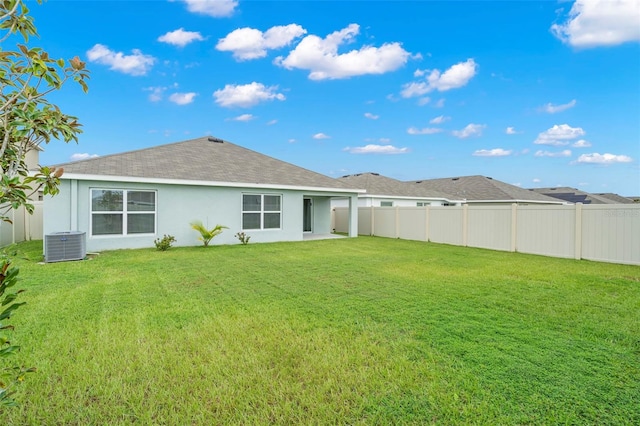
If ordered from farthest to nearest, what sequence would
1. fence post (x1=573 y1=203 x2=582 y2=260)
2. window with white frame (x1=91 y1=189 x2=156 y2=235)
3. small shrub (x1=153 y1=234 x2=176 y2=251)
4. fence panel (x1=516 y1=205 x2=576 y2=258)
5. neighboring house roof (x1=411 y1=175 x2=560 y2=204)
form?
neighboring house roof (x1=411 y1=175 x2=560 y2=204)
small shrub (x1=153 y1=234 x2=176 y2=251)
window with white frame (x1=91 y1=189 x2=156 y2=235)
fence panel (x1=516 y1=205 x2=576 y2=258)
fence post (x1=573 y1=203 x2=582 y2=260)

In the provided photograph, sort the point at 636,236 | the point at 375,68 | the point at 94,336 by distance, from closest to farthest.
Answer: the point at 94,336, the point at 636,236, the point at 375,68

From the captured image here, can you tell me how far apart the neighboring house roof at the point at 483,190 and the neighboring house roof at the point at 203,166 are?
17106 mm

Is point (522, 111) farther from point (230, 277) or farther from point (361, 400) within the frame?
point (361, 400)

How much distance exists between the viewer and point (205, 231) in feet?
40.0

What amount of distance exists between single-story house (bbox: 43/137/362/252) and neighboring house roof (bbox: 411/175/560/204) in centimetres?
1646

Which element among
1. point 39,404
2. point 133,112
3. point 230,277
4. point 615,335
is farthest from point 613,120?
point 133,112

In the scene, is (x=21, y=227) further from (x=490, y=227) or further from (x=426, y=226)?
(x=490, y=227)

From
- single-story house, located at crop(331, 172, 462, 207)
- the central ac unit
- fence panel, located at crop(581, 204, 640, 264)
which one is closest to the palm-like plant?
the central ac unit

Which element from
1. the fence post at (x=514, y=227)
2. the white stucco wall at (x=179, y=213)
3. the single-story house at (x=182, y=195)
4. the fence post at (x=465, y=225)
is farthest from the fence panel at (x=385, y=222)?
the fence post at (x=514, y=227)

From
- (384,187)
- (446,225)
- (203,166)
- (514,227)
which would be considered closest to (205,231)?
(203,166)

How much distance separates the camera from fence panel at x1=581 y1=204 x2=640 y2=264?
923 cm

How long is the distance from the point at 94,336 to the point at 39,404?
136cm

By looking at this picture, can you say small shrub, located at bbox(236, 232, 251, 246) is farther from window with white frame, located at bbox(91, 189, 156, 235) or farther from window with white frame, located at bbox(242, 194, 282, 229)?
window with white frame, located at bbox(91, 189, 156, 235)

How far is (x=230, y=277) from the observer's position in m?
7.23
